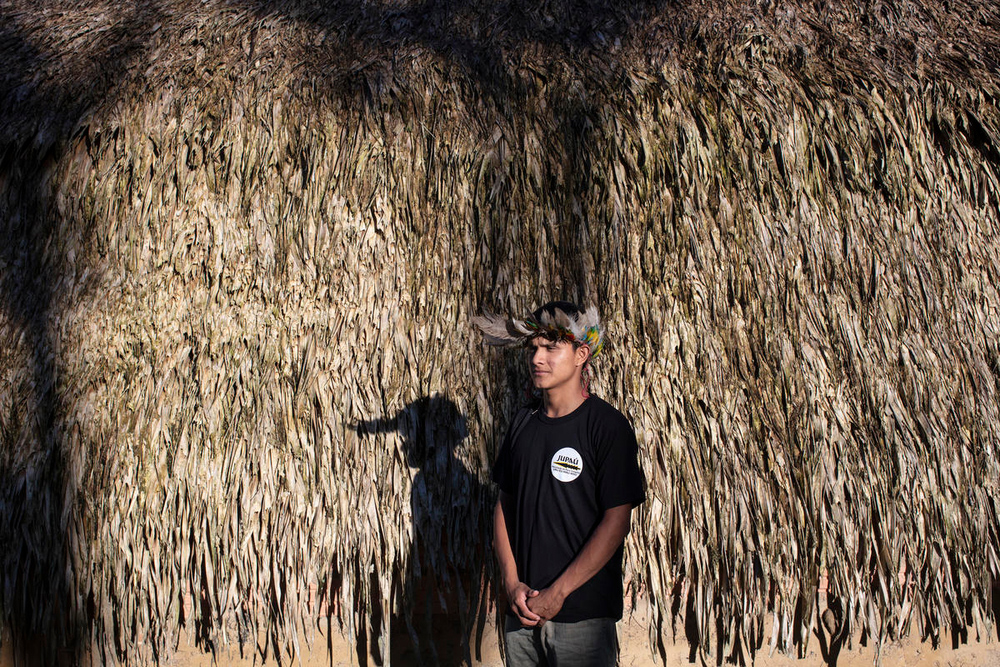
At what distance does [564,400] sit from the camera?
1811 millimetres

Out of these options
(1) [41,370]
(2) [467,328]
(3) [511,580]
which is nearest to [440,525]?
(2) [467,328]

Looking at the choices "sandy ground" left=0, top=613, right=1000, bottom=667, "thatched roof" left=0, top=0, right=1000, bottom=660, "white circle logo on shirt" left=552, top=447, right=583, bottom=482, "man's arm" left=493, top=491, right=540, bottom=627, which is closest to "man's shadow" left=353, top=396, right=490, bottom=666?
"thatched roof" left=0, top=0, right=1000, bottom=660

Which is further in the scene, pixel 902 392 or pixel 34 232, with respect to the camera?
pixel 34 232

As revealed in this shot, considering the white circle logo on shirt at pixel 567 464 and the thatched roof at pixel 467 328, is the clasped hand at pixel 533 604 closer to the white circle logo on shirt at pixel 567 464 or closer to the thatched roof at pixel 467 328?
the white circle logo on shirt at pixel 567 464

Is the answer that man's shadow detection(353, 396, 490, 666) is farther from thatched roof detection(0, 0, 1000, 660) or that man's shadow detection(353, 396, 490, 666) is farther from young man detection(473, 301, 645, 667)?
young man detection(473, 301, 645, 667)

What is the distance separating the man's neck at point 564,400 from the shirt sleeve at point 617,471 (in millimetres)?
120

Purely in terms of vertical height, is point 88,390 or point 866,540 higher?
point 88,390

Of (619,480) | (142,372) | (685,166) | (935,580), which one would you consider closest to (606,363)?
(685,166)

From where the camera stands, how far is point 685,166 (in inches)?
113

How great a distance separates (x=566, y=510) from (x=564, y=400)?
0.93 ft

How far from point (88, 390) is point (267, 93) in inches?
58.2

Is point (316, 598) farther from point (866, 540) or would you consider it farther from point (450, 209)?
point (866, 540)

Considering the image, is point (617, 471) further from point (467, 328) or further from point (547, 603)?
point (467, 328)

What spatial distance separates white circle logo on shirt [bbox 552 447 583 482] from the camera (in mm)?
1733
